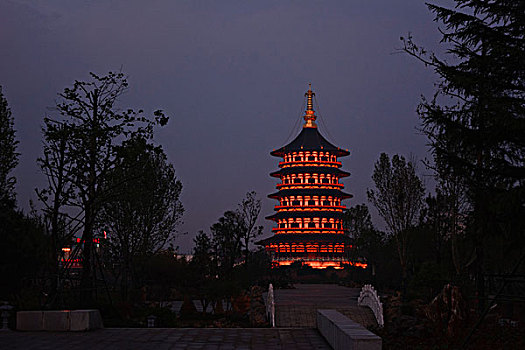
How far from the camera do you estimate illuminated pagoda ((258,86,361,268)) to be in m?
84.8

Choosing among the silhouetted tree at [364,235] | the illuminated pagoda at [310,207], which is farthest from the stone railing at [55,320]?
the illuminated pagoda at [310,207]

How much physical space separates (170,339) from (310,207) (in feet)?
236

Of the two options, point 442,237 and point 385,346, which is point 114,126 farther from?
point 442,237

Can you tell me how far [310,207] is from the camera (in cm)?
8650

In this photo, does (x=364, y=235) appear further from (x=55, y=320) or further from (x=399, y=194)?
(x=55, y=320)

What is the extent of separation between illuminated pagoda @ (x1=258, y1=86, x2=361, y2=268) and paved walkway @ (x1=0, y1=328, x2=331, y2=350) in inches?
2649

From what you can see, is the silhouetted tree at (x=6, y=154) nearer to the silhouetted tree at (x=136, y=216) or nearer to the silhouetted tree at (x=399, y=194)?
the silhouetted tree at (x=136, y=216)

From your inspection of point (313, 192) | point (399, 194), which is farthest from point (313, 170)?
point (399, 194)

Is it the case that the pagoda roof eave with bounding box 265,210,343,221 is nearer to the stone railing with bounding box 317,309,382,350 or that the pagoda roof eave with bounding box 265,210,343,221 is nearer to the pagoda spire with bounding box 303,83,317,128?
the pagoda spire with bounding box 303,83,317,128

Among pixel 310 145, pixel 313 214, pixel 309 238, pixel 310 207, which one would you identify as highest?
pixel 310 145

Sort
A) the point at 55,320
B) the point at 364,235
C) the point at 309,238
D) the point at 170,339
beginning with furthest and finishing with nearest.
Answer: the point at 309,238, the point at 364,235, the point at 55,320, the point at 170,339

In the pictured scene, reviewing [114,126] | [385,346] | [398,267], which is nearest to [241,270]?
[398,267]

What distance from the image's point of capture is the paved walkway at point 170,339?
45.2ft

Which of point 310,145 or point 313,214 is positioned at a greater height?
point 310,145
